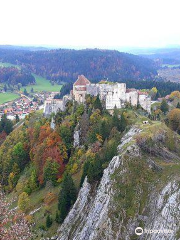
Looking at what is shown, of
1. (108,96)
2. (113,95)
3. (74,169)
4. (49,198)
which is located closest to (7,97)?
(108,96)

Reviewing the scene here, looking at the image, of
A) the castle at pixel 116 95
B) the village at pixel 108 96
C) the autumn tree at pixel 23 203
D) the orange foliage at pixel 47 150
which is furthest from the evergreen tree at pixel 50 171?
the castle at pixel 116 95

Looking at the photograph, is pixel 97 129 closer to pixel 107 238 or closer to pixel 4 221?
pixel 107 238

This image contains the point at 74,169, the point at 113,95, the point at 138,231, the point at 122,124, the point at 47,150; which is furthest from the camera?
the point at 113,95

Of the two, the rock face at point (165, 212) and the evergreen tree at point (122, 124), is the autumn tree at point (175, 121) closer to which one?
the evergreen tree at point (122, 124)

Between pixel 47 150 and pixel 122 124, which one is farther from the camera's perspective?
pixel 47 150

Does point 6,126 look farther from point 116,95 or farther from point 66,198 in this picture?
point 66,198

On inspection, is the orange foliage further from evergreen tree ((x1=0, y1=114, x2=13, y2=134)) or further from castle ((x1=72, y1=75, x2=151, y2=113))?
evergreen tree ((x1=0, y1=114, x2=13, y2=134))

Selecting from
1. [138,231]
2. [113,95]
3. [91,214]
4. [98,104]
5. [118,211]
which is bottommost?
[91,214]
